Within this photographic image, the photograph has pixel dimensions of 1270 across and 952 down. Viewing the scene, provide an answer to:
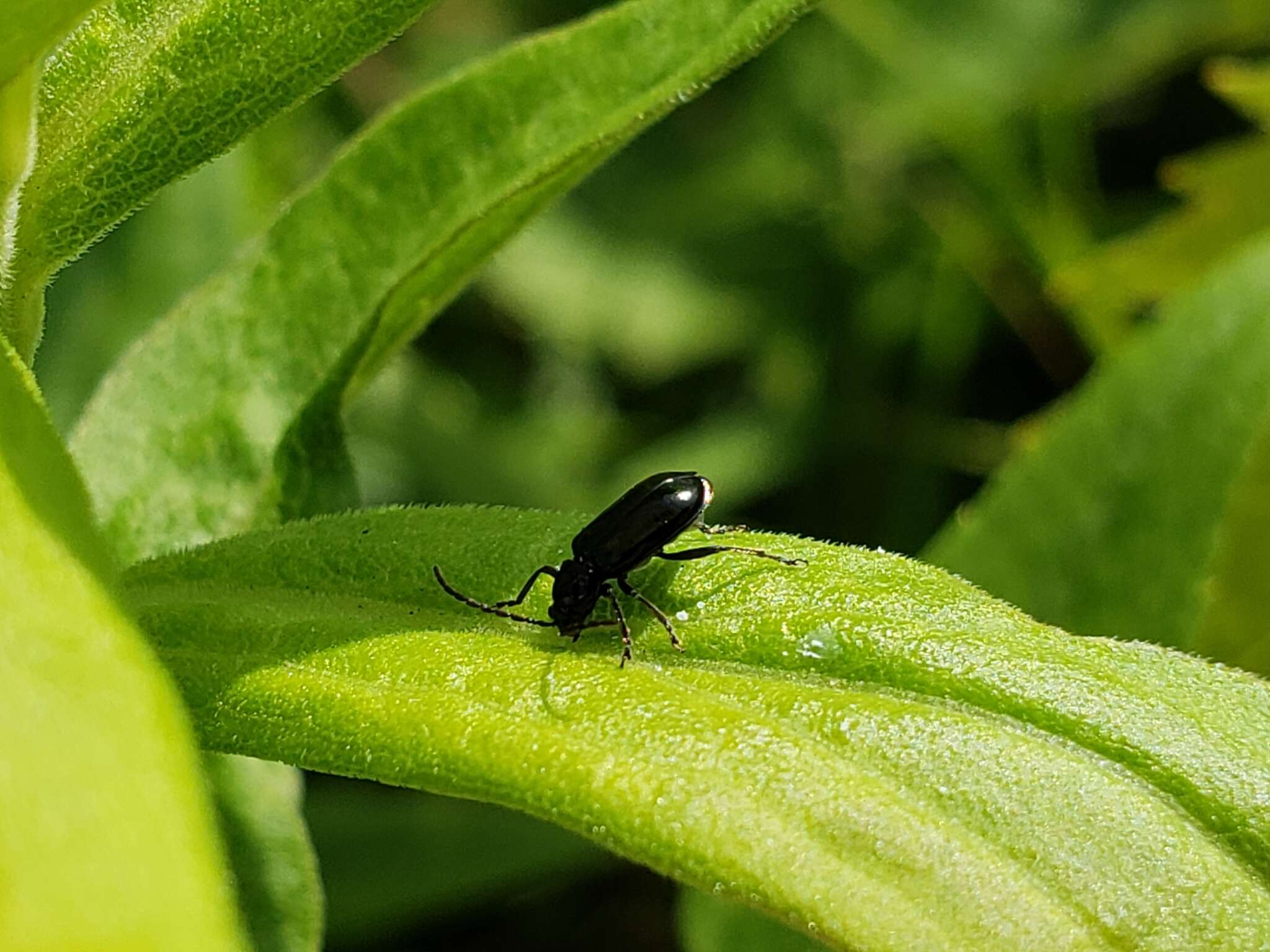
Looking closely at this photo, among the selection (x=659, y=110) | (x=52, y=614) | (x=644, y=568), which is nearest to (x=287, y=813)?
(x=644, y=568)

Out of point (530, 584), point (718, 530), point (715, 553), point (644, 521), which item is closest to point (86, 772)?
point (530, 584)

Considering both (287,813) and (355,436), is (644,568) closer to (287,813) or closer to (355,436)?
(287,813)

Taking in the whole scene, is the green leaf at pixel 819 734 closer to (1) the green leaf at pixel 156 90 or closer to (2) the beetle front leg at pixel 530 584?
(2) the beetle front leg at pixel 530 584

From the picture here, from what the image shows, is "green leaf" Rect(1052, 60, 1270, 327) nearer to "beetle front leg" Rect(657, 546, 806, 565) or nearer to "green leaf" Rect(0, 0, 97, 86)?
"beetle front leg" Rect(657, 546, 806, 565)

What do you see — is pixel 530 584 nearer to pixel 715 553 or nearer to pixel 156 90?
pixel 715 553

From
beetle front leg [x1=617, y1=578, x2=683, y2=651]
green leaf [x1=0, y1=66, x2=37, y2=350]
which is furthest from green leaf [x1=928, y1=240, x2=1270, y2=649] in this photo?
green leaf [x1=0, y1=66, x2=37, y2=350]
